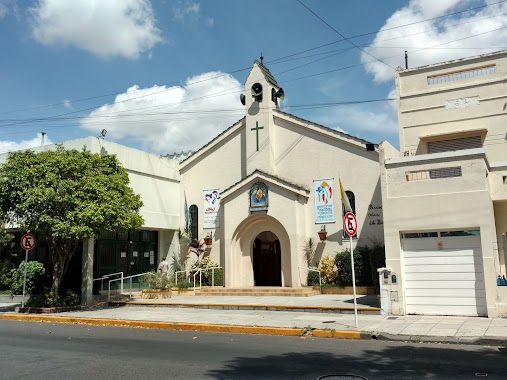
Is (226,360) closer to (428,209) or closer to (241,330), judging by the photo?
(241,330)

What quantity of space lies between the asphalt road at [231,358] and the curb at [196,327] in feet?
1.32

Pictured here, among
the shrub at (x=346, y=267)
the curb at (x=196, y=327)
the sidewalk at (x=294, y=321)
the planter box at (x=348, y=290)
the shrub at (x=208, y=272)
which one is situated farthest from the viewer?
the shrub at (x=208, y=272)

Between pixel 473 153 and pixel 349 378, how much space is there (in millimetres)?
8804

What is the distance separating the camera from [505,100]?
18.1 meters

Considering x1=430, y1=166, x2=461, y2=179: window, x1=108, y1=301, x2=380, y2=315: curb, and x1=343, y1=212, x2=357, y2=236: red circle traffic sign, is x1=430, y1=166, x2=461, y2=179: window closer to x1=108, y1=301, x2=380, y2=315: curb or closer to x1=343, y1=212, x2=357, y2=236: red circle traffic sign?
x1=343, y1=212, x2=357, y2=236: red circle traffic sign

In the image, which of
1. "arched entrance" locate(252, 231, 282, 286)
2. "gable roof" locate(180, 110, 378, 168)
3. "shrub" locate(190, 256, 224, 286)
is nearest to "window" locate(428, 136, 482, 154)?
"gable roof" locate(180, 110, 378, 168)

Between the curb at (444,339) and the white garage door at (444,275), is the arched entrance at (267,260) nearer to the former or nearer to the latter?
the white garage door at (444,275)

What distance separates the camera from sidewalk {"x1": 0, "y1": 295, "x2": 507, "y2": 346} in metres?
10.7

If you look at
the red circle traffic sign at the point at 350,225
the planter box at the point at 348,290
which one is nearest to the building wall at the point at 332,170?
the planter box at the point at 348,290

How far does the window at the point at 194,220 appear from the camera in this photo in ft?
82.1

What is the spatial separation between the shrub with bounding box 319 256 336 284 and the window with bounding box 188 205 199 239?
7.35 meters

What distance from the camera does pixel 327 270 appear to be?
20703mm

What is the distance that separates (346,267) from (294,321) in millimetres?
7329

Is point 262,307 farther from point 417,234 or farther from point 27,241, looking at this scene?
point 27,241
